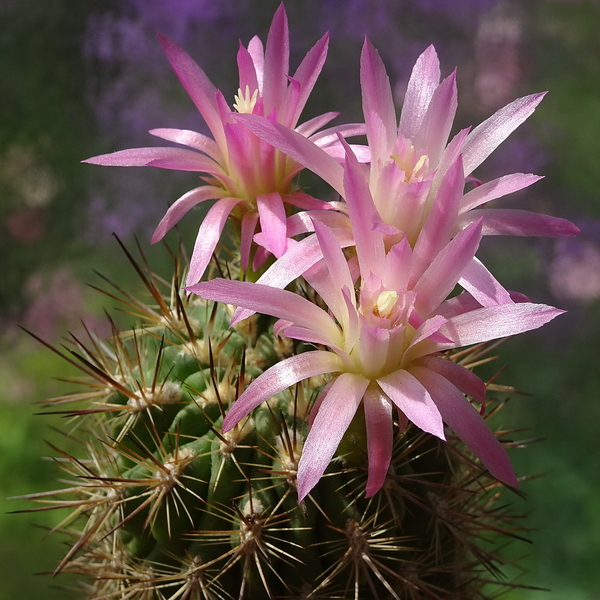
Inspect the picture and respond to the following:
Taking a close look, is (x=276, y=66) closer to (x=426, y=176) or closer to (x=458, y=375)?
(x=426, y=176)

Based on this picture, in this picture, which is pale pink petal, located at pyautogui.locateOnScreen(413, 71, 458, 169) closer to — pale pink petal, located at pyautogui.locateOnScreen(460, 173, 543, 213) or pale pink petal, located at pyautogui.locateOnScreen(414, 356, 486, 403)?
pale pink petal, located at pyautogui.locateOnScreen(460, 173, 543, 213)

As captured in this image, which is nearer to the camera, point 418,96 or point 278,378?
point 278,378

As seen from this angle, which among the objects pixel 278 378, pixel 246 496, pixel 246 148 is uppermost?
pixel 246 148

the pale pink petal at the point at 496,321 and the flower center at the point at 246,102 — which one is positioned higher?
the flower center at the point at 246,102

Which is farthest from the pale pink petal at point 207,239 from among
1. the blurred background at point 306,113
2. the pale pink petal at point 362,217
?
the blurred background at point 306,113

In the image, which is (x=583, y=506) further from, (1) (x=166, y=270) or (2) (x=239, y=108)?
(2) (x=239, y=108)

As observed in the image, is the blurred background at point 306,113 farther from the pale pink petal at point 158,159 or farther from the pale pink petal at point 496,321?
the pale pink petal at point 496,321

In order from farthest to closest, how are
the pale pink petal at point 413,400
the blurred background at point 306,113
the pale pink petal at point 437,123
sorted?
the blurred background at point 306,113
the pale pink petal at point 437,123
the pale pink petal at point 413,400

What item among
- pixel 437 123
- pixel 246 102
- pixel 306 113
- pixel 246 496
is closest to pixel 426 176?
pixel 437 123
